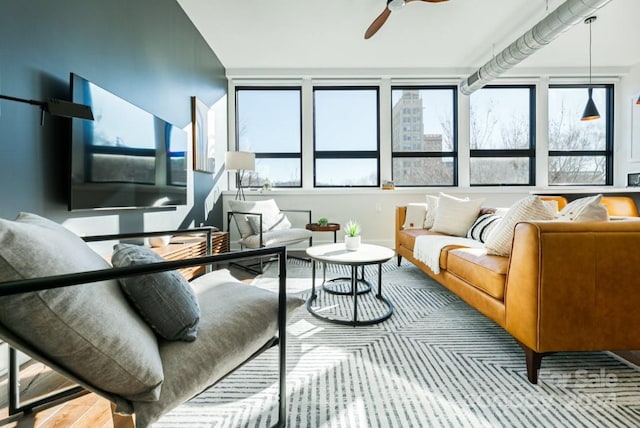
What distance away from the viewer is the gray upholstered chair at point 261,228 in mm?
3188

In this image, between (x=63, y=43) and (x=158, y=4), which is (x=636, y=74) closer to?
(x=158, y=4)

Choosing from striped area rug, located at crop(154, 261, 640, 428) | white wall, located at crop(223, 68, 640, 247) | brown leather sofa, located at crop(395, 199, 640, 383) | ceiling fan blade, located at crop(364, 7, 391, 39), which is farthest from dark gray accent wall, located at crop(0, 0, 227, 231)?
brown leather sofa, located at crop(395, 199, 640, 383)

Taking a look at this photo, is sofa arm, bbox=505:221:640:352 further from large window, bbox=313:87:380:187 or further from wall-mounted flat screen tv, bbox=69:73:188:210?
large window, bbox=313:87:380:187

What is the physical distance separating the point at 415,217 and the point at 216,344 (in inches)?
115

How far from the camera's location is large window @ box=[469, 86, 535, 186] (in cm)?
488

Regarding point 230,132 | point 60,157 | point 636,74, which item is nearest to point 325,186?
point 230,132

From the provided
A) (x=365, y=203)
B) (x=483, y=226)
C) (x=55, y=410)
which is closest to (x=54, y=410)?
Result: (x=55, y=410)

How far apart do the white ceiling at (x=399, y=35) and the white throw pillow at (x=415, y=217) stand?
6.74 feet

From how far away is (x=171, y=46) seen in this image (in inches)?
118

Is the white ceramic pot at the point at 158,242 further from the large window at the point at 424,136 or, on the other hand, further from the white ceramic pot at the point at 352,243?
the large window at the point at 424,136

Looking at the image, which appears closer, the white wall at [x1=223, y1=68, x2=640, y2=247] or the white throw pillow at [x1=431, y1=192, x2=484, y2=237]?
the white throw pillow at [x1=431, y1=192, x2=484, y2=237]

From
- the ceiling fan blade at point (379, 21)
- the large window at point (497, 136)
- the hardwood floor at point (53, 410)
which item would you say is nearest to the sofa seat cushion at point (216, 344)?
the hardwood floor at point (53, 410)

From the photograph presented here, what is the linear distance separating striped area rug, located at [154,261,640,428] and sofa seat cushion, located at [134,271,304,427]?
39 cm

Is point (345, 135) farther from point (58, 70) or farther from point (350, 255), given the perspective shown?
point (58, 70)
